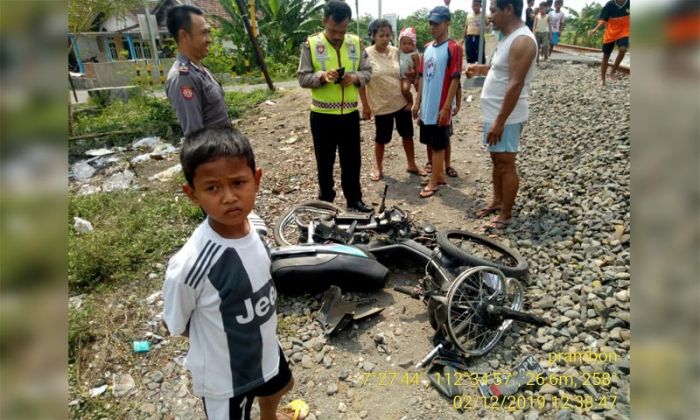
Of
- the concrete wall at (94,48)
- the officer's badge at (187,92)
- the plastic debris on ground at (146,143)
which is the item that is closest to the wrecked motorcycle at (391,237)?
the officer's badge at (187,92)

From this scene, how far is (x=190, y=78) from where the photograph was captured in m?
3.04

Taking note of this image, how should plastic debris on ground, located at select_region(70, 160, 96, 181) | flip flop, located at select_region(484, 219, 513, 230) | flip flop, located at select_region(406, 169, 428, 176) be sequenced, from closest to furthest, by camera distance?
1. flip flop, located at select_region(484, 219, 513, 230)
2. flip flop, located at select_region(406, 169, 428, 176)
3. plastic debris on ground, located at select_region(70, 160, 96, 181)

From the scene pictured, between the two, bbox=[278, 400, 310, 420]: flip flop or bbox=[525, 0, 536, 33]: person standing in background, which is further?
bbox=[525, 0, 536, 33]: person standing in background

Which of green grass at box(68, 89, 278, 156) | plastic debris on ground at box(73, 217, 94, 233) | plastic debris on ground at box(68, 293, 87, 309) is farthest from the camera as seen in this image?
green grass at box(68, 89, 278, 156)

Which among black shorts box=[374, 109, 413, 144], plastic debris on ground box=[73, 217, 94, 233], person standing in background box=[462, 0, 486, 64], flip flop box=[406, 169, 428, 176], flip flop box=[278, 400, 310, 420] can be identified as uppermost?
person standing in background box=[462, 0, 486, 64]

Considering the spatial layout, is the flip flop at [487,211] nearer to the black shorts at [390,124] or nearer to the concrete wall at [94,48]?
the black shorts at [390,124]

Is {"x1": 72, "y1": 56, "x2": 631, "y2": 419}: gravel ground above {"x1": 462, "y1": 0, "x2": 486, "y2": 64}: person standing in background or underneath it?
underneath

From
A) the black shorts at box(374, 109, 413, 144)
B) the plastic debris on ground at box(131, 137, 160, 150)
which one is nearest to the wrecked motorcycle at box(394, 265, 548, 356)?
the black shorts at box(374, 109, 413, 144)

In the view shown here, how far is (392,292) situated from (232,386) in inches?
78.5

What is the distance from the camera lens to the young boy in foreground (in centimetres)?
164

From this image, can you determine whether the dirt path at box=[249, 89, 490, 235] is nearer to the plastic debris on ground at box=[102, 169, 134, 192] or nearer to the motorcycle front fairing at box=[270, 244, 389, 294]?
the motorcycle front fairing at box=[270, 244, 389, 294]

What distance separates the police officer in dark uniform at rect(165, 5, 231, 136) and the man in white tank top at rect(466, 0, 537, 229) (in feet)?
8.29
